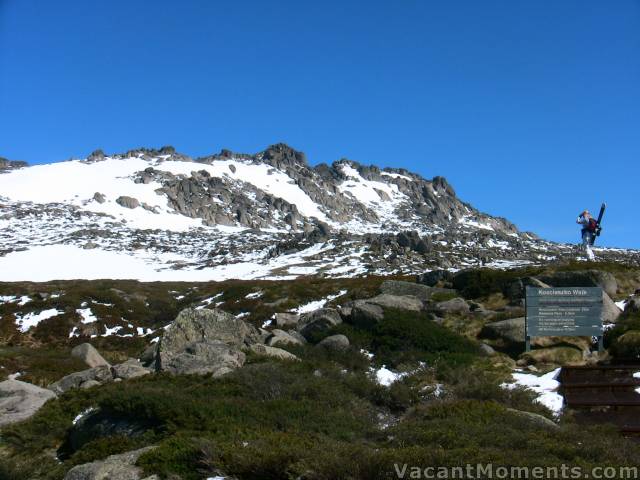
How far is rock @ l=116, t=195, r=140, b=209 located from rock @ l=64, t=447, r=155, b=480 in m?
145

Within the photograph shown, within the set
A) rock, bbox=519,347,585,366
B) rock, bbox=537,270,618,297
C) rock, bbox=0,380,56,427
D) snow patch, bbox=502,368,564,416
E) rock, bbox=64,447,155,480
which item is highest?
rock, bbox=537,270,618,297

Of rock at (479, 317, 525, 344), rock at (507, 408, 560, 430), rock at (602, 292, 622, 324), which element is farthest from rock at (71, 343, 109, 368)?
rock at (602, 292, 622, 324)

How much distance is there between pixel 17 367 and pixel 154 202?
13900 cm

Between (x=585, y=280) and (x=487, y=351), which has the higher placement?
(x=585, y=280)

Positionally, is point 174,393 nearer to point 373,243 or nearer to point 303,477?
point 303,477

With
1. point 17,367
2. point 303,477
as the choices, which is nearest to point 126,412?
point 303,477

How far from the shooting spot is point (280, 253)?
84250 mm

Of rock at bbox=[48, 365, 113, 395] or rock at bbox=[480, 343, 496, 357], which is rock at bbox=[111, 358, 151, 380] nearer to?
rock at bbox=[48, 365, 113, 395]

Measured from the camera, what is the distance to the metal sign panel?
14992mm

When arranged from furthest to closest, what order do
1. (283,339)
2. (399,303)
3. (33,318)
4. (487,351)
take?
(33,318) < (399,303) < (283,339) < (487,351)

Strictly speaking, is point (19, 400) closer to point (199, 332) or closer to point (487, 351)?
point (199, 332)

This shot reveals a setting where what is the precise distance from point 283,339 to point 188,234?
11150 centimetres

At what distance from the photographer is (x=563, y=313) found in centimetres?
1517

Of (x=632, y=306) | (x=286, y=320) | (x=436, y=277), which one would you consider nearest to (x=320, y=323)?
(x=286, y=320)
